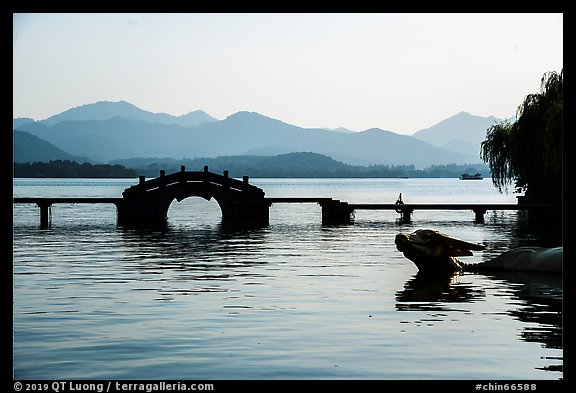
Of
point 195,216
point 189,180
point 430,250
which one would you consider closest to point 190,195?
point 189,180

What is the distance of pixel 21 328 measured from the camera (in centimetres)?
1541

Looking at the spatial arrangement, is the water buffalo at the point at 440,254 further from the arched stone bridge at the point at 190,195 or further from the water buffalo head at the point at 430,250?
the arched stone bridge at the point at 190,195

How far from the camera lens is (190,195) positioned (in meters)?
62.2

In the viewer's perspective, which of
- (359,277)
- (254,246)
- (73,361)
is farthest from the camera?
(254,246)

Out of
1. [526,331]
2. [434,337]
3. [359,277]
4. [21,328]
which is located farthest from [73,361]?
[359,277]

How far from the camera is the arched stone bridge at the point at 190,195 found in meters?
61.7

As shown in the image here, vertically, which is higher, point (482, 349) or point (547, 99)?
point (547, 99)

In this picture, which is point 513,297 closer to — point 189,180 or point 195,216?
point 189,180

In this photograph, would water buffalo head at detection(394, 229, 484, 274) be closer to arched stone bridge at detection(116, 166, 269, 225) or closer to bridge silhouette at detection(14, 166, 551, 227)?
bridge silhouette at detection(14, 166, 551, 227)

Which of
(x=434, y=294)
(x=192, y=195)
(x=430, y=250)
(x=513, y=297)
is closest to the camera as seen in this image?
(x=513, y=297)

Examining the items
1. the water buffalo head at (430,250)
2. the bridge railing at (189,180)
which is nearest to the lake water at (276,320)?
the water buffalo head at (430,250)

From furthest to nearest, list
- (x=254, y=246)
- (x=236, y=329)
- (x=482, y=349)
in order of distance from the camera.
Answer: (x=254, y=246), (x=236, y=329), (x=482, y=349)
